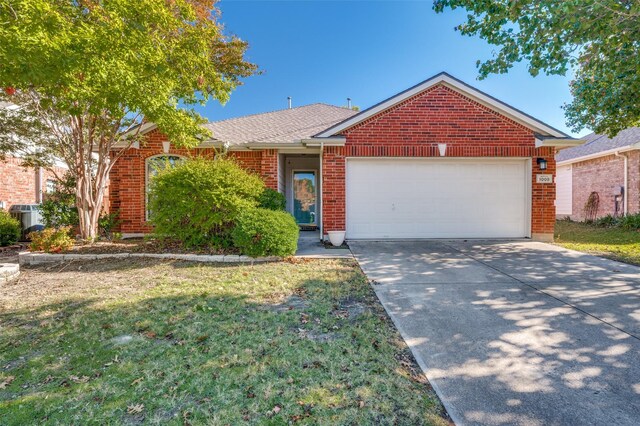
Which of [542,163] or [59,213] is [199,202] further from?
[542,163]

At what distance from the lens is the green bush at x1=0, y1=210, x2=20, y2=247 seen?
374 inches

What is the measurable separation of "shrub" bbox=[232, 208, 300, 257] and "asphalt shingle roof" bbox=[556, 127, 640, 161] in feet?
42.4

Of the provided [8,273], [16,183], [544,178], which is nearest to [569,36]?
[544,178]

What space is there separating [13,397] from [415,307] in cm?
396

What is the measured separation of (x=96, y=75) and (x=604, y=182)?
19847 mm

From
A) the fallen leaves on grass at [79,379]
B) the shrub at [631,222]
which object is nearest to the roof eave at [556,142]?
the shrub at [631,222]

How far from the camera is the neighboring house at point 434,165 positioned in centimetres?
936

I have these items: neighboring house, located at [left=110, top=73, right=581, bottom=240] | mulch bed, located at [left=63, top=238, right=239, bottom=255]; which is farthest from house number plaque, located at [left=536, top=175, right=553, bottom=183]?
mulch bed, located at [left=63, top=238, right=239, bottom=255]

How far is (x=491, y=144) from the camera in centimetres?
942

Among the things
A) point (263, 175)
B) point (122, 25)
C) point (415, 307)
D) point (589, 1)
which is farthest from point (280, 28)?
point (415, 307)

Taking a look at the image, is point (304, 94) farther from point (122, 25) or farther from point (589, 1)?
point (589, 1)

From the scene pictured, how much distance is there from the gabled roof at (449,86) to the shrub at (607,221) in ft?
25.5

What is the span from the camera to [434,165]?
9.62 meters

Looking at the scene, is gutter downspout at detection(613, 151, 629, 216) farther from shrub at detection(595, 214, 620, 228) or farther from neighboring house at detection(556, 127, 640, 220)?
shrub at detection(595, 214, 620, 228)
